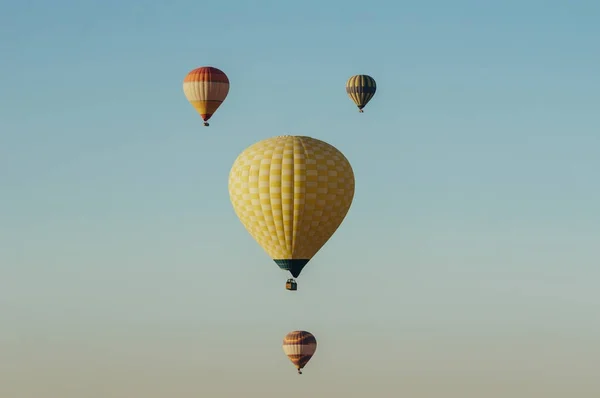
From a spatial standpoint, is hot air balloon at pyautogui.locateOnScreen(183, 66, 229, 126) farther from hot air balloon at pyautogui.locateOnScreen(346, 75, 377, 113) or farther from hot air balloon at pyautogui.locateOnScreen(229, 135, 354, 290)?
hot air balloon at pyautogui.locateOnScreen(346, 75, 377, 113)

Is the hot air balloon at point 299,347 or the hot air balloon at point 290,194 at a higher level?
the hot air balloon at point 290,194

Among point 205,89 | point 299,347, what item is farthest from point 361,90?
point 299,347

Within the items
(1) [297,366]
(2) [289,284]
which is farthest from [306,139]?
(1) [297,366]

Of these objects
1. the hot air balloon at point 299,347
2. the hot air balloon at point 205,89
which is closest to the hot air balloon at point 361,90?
the hot air balloon at point 205,89

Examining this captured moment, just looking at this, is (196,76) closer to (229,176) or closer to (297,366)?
(229,176)

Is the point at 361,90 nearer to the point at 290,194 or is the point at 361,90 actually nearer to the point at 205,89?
the point at 205,89

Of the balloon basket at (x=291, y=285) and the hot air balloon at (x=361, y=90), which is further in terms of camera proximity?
the hot air balloon at (x=361, y=90)

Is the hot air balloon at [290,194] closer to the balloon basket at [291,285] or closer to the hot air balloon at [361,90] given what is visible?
the balloon basket at [291,285]
